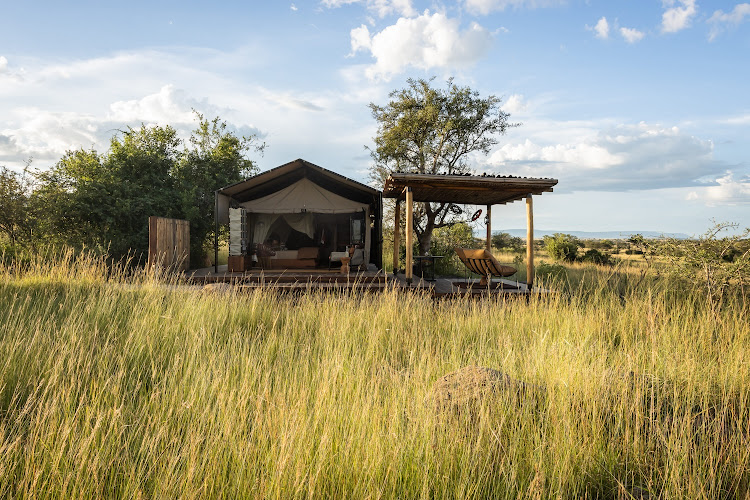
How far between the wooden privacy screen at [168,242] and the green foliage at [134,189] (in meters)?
1.50

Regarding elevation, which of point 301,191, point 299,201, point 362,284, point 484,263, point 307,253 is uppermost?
point 301,191

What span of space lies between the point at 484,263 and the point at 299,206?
5.96 metres

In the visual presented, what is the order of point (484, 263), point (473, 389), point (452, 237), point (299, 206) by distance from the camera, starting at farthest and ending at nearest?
1. point (452, 237)
2. point (299, 206)
3. point (484, 263)
4. point (473, 389)

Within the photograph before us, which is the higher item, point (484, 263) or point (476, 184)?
point (476, 184)

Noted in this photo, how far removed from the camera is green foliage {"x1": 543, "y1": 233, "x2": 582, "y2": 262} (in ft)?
68.0

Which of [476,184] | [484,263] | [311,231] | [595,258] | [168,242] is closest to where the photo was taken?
[484,263]

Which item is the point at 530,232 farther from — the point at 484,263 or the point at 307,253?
the point at 307,253

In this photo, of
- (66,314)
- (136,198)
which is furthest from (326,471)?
(136,198)

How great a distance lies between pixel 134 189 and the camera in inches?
583

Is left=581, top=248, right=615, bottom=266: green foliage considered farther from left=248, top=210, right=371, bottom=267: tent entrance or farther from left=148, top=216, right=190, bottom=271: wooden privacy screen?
left=148, top=216, right=190, bottom=271: wooden privacy screen

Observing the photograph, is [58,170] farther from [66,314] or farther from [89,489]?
[89,489]

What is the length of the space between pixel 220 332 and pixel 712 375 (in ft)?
14.8

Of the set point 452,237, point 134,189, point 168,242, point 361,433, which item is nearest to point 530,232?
point 361,433

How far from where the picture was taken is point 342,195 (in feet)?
44.3
